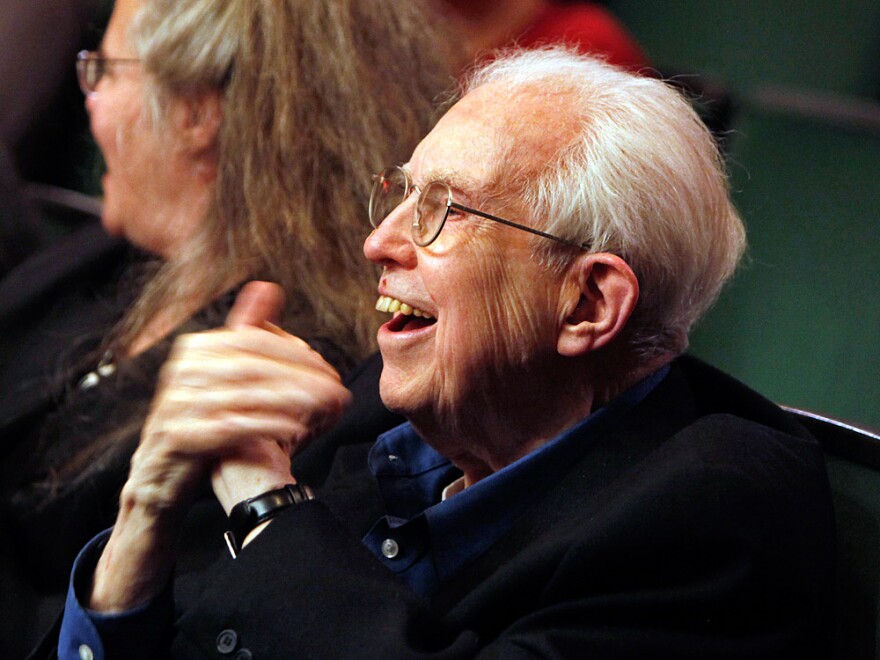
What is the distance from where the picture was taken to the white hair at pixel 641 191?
1.23 meters

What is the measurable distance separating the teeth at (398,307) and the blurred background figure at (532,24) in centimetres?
103

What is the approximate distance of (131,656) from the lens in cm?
129

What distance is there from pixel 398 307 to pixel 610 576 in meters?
0.42

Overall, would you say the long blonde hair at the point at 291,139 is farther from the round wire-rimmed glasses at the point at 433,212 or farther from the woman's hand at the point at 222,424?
the woman's hand at the point at 222,424

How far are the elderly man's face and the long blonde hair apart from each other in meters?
0.46

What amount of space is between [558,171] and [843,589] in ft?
1.94

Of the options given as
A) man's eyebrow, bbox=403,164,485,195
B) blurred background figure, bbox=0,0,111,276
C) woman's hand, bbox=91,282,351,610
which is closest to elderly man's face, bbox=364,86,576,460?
man's eyebrow, bbox=403,164,485,195

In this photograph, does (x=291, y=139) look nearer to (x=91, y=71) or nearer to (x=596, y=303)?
(x=91, y=71)

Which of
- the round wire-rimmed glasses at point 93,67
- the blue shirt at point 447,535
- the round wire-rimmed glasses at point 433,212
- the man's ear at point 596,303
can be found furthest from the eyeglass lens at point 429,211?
the round wire-rimmed glasses at point 93,67

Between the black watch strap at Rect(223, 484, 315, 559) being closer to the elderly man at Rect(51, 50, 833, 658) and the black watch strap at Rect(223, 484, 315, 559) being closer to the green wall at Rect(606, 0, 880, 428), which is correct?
the elderly man at Rect(51, 50, 833, 658)

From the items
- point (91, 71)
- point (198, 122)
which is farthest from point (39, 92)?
point (198, 122)

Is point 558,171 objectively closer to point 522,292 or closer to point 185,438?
point 522,292

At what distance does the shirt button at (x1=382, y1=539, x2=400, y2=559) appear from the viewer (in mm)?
1313

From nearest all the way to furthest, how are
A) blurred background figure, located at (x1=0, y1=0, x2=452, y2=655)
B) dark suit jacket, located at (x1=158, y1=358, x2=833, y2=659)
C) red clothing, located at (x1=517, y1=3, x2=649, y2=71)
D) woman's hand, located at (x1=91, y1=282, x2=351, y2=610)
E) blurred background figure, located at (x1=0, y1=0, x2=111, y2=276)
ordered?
dark suit jacket, located at (x1=158, y1=358, x2=833, y2=659), woman's hand, located at (x1=91, y1=282, x2=351, y2=610), blurred background figure, located at (x1=0, y1=0, x2=452, y2=655), red clothing, located at (x1=517, y1=3, x2=649, y2=71), blurred background figure, located at (x1=0, y1=0, x2=111, y2=276)
